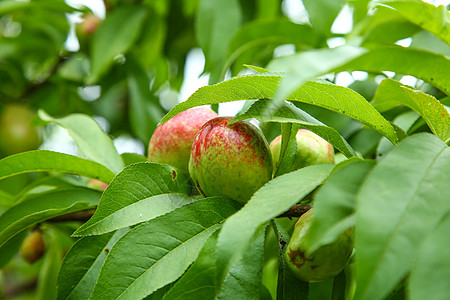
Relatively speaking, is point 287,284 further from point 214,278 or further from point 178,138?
point 178,138

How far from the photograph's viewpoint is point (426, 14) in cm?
79

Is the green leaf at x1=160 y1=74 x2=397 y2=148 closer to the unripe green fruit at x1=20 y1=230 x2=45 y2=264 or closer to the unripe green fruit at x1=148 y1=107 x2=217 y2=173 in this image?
the unripe green fruit at x1=148 y1=107 x2=217 y2=173

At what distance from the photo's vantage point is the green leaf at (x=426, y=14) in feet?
2.50

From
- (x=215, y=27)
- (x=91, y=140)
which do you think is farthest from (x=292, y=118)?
(x=215, y=27)

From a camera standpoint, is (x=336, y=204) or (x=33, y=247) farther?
(x=33, y=247)

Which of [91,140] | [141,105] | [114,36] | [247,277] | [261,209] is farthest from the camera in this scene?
[141,105]

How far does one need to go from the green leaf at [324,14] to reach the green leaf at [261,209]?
66 centimetres

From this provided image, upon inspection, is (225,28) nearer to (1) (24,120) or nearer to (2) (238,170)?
(2) (238,170)

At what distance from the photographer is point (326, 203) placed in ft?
1.59

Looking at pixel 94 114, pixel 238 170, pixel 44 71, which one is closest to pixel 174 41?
pixel 94 114

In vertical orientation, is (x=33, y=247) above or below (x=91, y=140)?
below

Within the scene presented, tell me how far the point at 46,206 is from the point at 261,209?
60 cm

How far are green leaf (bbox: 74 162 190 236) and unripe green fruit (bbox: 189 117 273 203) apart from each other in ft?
0.22

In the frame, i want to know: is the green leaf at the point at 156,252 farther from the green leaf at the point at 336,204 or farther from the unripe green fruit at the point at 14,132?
the unripe green fruit at the point at 14,132
